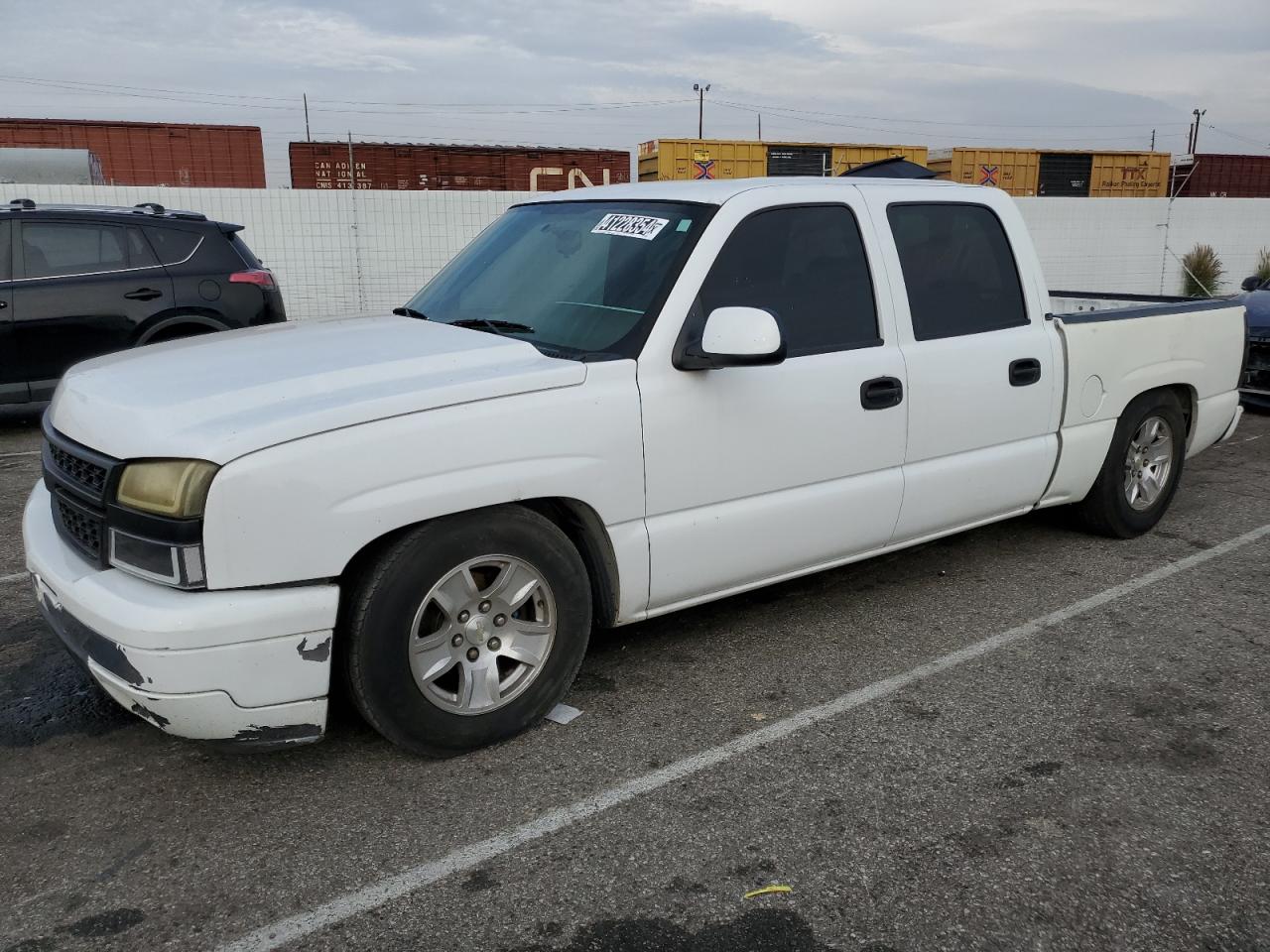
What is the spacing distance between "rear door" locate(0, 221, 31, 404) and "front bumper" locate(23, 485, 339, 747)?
5.83 metres

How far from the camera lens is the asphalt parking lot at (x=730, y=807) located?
255 centimetres

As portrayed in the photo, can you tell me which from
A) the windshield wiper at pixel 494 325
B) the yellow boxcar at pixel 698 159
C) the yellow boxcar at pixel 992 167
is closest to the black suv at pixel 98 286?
the windshield wiper at pixel 494 325

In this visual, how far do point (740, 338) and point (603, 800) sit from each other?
1.46 meters

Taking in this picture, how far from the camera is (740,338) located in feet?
11.0

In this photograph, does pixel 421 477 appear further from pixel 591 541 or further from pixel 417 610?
pixel 591 541

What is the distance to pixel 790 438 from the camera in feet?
12.6

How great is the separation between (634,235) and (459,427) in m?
1.23

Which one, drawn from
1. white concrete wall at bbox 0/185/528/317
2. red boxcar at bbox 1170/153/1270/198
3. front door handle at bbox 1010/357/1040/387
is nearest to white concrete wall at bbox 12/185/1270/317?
white concrete wall at bbox 0/185/528/317

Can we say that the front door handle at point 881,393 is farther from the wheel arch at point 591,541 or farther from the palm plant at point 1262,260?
the palm plant at point 1262,260

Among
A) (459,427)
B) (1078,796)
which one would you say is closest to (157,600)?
(459,427)

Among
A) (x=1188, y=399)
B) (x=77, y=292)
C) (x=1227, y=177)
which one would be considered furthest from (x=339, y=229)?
(x=1227, y=177)

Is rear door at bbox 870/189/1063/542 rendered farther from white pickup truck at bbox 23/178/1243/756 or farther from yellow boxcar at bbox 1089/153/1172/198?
yellow boxcar at bbox 1089/153/1172/198

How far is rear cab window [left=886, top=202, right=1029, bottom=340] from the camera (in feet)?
14.2

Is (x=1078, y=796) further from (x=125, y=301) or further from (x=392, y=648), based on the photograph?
(x=125, y=301)
